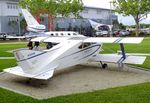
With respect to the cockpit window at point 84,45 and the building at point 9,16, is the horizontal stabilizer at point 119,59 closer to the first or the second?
the cockpit window at point 84,45

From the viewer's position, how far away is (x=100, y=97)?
38.7ft

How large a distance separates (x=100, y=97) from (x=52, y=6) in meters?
51.3

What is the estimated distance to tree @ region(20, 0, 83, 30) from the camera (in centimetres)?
6134

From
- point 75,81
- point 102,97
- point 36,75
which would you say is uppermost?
point 36,75

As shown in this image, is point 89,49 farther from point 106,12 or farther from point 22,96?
point 106,12

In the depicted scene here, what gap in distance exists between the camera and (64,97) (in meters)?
12.0

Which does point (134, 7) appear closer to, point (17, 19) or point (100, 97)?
point (17, 19)

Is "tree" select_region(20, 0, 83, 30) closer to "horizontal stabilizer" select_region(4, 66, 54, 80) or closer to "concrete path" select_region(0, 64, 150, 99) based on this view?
"concrete path" select_region(0, 64, 150, 99)

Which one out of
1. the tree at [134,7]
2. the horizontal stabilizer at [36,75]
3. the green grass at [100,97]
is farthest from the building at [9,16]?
the green grass at [100,97]

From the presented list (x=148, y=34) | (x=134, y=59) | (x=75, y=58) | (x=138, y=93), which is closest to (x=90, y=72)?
(x=75, y=58)

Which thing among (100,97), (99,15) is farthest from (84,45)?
(99,15)

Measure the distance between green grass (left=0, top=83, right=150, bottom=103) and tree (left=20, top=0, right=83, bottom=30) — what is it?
49.2 metres

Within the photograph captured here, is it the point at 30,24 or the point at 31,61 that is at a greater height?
the point at 30,24

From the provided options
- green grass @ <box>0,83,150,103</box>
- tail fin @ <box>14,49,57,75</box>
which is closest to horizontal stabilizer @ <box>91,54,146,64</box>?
tail fin @ <box>14,49,57,75</box>
